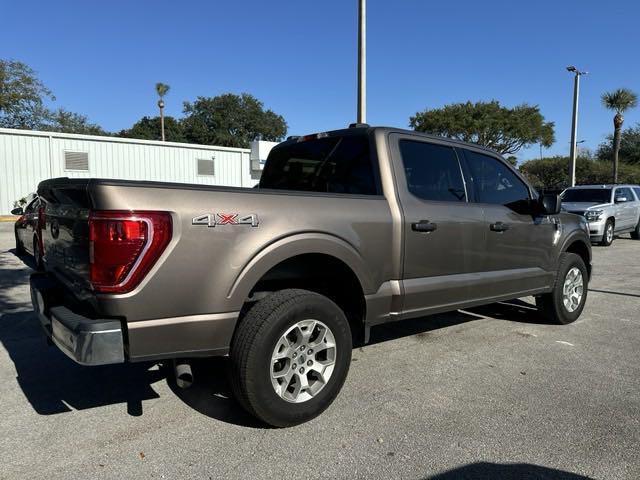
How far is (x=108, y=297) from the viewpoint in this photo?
2.53 metres

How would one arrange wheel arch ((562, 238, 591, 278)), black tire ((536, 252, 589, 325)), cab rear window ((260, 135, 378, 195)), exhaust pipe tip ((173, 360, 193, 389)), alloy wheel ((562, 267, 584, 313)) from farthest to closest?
wheel arch ((562, 238, 591, 278))
alloy wheel ((562, 267, 584, 313))
black tire ((536, 252, 589, 325))
cab rear window ((260, 135, 378, 195))
exhaust pipe tip ((173, 360, 193, 389))

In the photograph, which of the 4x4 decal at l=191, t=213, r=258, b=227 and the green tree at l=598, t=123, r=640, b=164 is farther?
the green tree at l=598, t=123, r=640, b=164

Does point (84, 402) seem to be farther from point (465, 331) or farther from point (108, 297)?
point (465, 331)

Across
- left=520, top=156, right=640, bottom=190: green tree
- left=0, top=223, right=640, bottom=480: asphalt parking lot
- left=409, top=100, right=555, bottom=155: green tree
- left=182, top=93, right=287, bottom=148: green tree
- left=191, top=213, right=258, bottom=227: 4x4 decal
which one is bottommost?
left=0, top=223, right=640, bottom=480: asphalt parking lot

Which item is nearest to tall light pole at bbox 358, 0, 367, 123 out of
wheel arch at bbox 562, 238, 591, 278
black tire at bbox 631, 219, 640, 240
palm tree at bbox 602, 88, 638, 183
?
wheel arch at bbox 562, 238, 591, 278

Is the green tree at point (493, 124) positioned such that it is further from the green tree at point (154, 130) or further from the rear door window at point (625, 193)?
the green tree at point (154, 130)

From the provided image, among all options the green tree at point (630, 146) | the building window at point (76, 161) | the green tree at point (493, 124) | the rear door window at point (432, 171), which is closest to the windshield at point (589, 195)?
the rear door window at point (432, 171)

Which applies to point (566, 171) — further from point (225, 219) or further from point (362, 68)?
point (225, 219)

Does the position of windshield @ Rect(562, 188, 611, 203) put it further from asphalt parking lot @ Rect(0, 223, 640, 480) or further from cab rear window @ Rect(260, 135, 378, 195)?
cab rear window @ Rect(260, 135, 378, 195)

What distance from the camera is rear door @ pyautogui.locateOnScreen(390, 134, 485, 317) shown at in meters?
3.78

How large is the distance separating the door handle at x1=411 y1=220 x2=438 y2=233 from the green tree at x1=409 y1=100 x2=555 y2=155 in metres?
35.5

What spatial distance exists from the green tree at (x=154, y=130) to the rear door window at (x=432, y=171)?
61582 millimetres

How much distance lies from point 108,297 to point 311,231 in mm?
1229

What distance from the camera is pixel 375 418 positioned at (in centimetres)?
328
